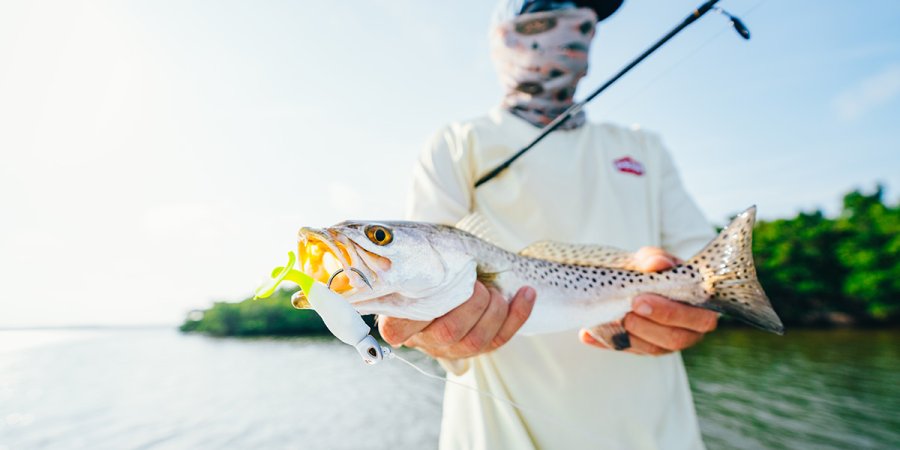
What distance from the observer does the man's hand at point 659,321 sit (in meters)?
2.26

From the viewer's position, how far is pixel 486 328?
190cm

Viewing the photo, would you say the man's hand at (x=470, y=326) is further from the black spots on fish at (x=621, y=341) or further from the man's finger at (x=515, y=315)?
the black spots on fish at (x=621, y=341)

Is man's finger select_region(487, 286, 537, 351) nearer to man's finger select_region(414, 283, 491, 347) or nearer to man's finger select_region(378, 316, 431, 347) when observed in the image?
man's finger select_region(414, 283, 491, 347)

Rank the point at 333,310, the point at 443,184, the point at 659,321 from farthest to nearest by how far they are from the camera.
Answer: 1. the point at 443,184
2. the point at 659,321
3. the point at 333,310

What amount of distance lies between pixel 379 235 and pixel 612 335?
1395 mm

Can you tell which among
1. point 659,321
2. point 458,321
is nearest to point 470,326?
point 458,321

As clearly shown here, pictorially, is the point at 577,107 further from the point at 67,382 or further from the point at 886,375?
the point at 67,382

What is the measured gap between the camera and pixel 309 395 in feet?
74.5

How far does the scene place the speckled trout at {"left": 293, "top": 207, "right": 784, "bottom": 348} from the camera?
1.60m

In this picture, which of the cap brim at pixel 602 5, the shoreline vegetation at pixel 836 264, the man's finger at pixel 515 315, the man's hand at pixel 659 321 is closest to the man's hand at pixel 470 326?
the man's finger at pixel 515 315

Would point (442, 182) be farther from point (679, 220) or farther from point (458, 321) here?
point (679, 220)

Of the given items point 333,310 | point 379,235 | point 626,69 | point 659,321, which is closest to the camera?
point 333,310

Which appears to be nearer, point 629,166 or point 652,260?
point 652,260

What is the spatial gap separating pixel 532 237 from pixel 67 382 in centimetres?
4082
